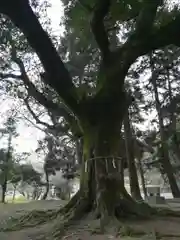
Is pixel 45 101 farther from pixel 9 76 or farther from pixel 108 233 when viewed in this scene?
pixel 108 233

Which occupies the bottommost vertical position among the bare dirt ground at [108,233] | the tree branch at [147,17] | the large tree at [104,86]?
the bare dirt ground at [108,233]

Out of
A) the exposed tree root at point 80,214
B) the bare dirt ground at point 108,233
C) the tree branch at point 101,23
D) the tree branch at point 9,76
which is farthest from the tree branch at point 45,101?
the bare dirt ground at point 108,233

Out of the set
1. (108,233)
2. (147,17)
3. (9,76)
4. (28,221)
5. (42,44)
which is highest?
(9,76)

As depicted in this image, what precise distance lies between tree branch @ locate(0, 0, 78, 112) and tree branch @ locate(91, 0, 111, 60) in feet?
2.40

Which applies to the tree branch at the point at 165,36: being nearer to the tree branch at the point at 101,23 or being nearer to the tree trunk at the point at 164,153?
the tree branch at the point at 101,23

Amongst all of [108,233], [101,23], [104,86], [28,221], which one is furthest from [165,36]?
[28,221]

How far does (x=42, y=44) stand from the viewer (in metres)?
5.15

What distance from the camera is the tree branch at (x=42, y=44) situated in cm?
478

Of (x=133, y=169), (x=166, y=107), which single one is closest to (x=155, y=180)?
(x=166, y=107)

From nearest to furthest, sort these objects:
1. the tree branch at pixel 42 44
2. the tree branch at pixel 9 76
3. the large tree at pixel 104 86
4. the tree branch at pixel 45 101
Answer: the tree branch at pixel 42 44, the large tree at pixel 104 86, the tree branch at pixel 45 101, the tree branch at pixel 9 76

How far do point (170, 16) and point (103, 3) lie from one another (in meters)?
2.27

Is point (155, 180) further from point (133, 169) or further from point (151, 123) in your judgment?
point (133, 169)

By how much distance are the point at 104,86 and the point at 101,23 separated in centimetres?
102

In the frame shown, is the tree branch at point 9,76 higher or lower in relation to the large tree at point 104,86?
higher
